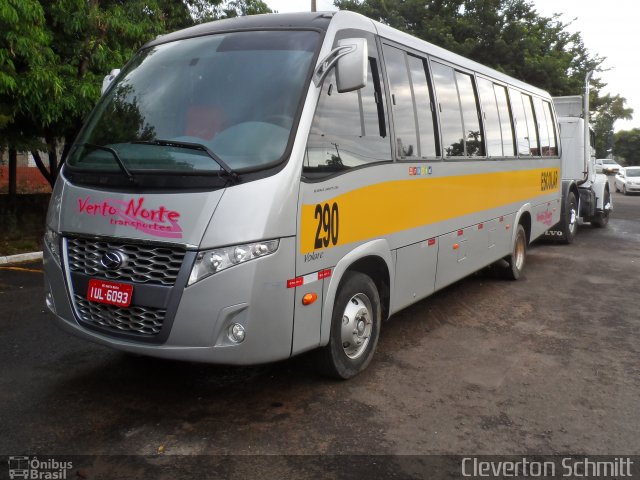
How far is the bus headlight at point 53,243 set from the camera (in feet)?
13.9

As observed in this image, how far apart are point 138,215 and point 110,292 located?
1.73ft

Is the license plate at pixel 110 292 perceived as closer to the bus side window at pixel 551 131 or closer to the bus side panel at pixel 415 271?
the bus side panel at pixel 415 271

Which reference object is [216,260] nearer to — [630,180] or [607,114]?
[630,180]

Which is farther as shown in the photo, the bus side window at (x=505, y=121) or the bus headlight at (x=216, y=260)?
the bus side window at (x=505, y=121)

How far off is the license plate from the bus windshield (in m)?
0.74

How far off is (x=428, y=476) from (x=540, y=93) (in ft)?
28.2

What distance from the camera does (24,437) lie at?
147 inches

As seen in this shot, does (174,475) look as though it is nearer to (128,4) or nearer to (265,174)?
(265,174)

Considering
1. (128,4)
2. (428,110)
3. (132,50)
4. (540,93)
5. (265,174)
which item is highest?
(128,4)

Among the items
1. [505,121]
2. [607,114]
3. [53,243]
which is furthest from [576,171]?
[607,114]

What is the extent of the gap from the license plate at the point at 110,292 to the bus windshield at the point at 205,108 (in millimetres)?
737

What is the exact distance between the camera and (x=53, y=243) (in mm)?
4293

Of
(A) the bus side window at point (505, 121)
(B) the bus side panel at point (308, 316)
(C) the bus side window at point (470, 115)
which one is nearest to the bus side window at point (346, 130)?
(B) the bus side panel at point (308, 316)

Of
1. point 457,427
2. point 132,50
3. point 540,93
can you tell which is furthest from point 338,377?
point 132,50
